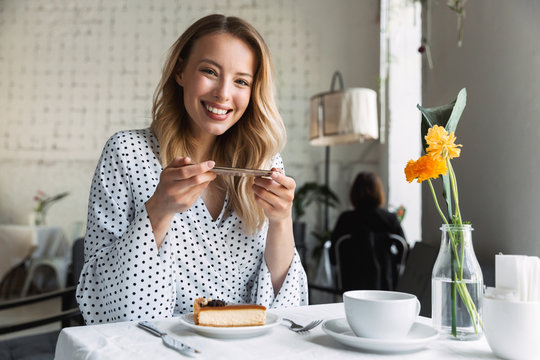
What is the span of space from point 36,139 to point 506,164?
16.3 feet

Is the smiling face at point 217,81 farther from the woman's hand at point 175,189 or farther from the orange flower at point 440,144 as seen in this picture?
the orange flower at point 440,144

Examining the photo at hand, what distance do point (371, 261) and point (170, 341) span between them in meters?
2.73

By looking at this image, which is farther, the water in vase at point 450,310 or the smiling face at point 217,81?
the smiling face at point 217,81

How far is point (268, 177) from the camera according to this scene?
1067mm

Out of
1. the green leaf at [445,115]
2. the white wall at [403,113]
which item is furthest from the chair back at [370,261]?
the green leaf at [445,115]

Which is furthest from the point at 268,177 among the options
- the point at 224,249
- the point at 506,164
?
the point at 506,164

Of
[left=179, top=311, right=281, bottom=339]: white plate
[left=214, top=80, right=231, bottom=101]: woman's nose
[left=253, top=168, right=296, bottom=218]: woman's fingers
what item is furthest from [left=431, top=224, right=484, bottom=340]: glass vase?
[left=214, top=80, right=231, bottom=101]: woman's nose

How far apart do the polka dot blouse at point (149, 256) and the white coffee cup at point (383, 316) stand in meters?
0.50

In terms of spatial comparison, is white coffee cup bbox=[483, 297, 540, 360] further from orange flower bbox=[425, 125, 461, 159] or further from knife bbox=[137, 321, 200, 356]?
knife bbox=[137, 321, 200, 356]

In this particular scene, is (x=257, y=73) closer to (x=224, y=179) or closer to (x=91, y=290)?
(x=224, y=179)

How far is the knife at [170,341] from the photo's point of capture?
2.16 feet

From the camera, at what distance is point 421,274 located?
1803mm

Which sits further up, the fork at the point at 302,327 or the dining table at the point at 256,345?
the fork at the point at 302,327

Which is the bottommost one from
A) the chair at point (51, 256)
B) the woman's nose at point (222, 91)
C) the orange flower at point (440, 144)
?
the chair at point (51, 256)
